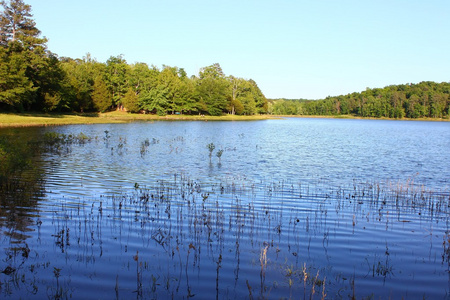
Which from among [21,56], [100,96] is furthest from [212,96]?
[21,56]

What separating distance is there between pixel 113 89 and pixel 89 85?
13729 millimetres

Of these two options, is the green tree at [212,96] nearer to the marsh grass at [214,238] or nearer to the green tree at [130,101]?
the green tree at [130,101]

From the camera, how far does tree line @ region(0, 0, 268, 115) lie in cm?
5890

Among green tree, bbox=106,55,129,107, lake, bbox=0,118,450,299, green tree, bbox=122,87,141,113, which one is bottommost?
lake, bbox=0,118,450,299

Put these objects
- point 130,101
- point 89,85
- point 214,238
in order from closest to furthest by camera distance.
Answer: point 214,238 → point 89,85 → point 130,101

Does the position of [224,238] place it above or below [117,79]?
below

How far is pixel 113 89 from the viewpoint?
340 feet

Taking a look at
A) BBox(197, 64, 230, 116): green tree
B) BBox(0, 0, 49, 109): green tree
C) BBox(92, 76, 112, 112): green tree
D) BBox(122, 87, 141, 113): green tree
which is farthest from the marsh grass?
BBox(197, 64, 230, 116): green tree

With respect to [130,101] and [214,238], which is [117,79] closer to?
[130,101]

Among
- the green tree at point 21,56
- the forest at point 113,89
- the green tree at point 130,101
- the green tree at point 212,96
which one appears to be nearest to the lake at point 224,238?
the green tree at point 21,56

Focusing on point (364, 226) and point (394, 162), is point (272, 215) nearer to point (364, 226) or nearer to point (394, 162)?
point (364, 226)

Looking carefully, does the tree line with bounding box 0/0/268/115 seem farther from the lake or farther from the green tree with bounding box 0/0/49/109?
the lake

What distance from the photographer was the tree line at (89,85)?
193ft

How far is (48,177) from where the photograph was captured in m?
17.6
